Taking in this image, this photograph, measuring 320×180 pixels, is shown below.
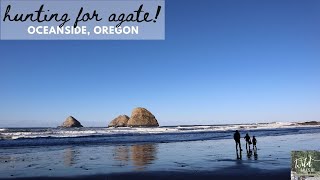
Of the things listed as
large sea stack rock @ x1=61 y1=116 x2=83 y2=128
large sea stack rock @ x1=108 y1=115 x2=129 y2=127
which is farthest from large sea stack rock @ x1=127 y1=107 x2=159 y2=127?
large sea stack rock @ x1=61 y1=116 x2=83 y2=128

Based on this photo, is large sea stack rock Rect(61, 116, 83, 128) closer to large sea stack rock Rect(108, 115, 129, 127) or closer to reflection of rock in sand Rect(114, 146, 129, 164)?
large sea stack rock Rect(108, 115, 129, 127)

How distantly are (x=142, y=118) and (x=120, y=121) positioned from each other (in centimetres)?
1903

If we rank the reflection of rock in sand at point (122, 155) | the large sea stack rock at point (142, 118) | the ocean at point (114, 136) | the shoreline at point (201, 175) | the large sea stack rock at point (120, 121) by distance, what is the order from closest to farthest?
the shoreline at point (201, 175) < the reflection of rock in sand at point (122, 155) < the ocean at point (114, 136) < the large sea stack rock at point (142, 118) < the large sea stack rock at point (120, 121)

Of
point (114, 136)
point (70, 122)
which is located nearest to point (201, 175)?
point (114, 136)

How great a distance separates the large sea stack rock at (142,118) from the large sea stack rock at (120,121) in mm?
12152

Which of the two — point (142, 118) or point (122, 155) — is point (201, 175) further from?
point (142, 118)

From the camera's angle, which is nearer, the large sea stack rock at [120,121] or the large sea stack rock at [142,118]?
the large sea stack rock at [142,118]

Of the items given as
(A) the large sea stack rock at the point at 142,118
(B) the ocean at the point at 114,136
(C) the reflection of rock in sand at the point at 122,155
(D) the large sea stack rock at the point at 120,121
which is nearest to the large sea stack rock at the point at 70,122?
(D) the large sea stack rock at the point at 120,121

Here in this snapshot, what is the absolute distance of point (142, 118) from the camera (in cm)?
14262

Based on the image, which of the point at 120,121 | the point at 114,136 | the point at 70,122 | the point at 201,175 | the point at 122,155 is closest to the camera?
the point at 201,175

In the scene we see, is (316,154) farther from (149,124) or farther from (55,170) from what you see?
(149,124)

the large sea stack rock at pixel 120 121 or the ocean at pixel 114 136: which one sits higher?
the large sea stack rock at pixel 120 121

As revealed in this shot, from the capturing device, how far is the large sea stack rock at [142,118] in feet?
460

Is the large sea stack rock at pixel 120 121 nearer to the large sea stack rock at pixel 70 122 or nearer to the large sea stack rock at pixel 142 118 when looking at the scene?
the large sea stack rock at pixel 142 118
